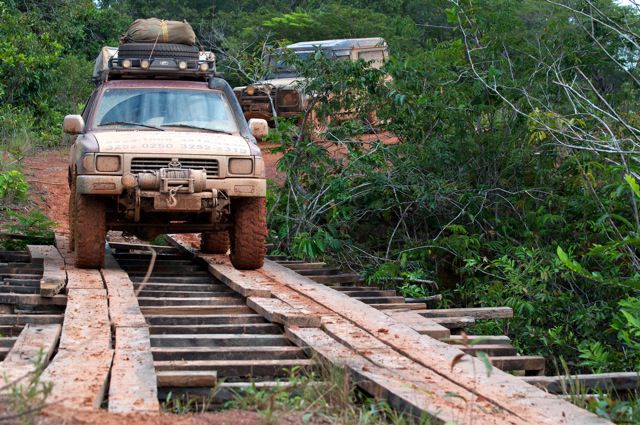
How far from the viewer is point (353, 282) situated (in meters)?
9.12

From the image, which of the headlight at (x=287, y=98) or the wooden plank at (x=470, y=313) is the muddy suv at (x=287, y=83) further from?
the wooden plank at (x=470, y=313)

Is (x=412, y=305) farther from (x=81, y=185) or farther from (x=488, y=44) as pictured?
(x=488, y=44)

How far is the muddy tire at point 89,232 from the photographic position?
8742 mm

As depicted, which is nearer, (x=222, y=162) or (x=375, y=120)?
(x=222, y=162)

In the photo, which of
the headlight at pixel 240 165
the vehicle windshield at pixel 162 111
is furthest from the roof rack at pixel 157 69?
the headlight at pixel 240 165

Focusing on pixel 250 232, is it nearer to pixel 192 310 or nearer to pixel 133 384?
pixel 192 310

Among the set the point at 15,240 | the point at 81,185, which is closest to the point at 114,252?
the point at 15,240

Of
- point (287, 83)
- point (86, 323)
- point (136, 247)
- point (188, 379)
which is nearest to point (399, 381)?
point (188, 379)

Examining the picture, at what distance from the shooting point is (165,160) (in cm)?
864

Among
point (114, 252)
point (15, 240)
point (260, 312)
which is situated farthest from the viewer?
point (15, 240)

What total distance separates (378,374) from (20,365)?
5.54 feet

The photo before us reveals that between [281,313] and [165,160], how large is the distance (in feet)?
8.86

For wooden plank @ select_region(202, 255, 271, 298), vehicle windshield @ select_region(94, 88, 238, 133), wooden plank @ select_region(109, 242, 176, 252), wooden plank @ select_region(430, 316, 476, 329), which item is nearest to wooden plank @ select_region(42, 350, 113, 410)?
wooden plank @ select_region(202, 255, 271, 298)

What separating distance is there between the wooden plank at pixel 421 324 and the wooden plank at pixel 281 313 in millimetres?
643
